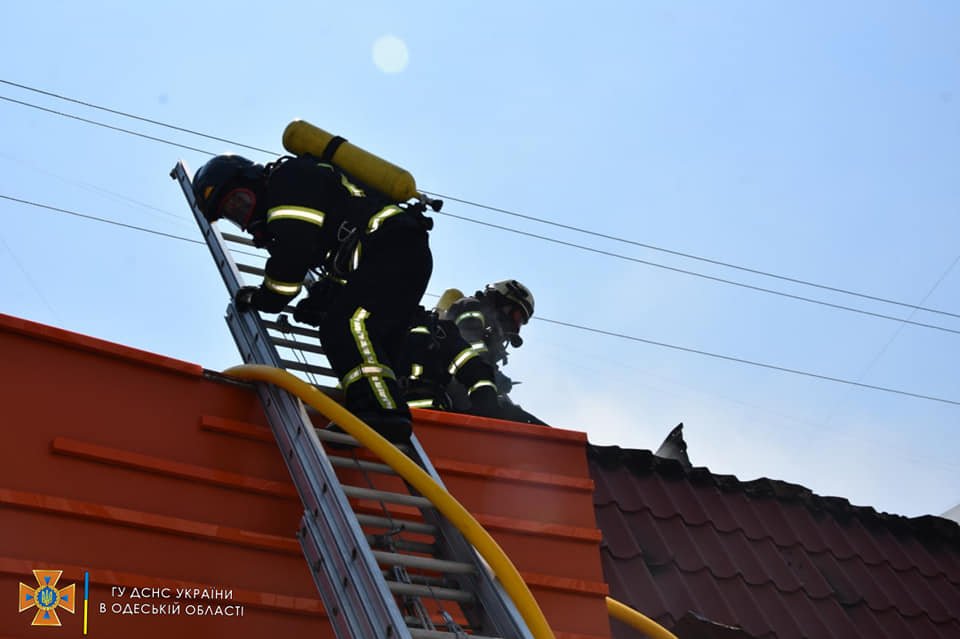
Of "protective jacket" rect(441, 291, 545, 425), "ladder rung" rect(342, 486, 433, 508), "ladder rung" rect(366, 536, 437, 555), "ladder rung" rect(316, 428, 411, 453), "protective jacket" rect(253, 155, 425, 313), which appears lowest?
"ladder rung" rect(366, 536, 437, 555)

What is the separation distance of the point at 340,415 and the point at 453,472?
83 centimetres

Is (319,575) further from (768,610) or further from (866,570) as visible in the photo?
(866,570)

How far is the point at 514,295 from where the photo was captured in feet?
21.2

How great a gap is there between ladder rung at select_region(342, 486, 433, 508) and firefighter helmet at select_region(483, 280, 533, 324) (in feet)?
10.3

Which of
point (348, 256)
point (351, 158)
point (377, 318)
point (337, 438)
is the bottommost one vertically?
point (337, 438)

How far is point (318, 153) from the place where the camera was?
4.44 metres

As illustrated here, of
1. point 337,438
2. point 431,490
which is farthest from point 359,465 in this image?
point 431,490

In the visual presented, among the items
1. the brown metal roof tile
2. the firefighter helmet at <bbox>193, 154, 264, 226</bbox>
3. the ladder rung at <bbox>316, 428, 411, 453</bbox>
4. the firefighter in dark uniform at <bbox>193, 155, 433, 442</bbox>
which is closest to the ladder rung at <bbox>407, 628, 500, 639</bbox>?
the ladder rung at <bbox>316, 428, 411, 453</bbox>

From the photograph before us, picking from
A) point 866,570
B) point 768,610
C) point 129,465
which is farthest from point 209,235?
point 866,570

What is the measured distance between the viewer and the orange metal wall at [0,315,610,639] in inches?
120

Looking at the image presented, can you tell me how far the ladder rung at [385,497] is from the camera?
3225 mm

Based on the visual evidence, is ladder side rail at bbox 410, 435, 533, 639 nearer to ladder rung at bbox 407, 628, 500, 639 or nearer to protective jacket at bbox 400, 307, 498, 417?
ladder rung at bbox 407, 628, 500, 639

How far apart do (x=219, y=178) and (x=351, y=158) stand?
1.95ft

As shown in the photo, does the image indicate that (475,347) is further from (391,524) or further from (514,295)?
(391,524)
